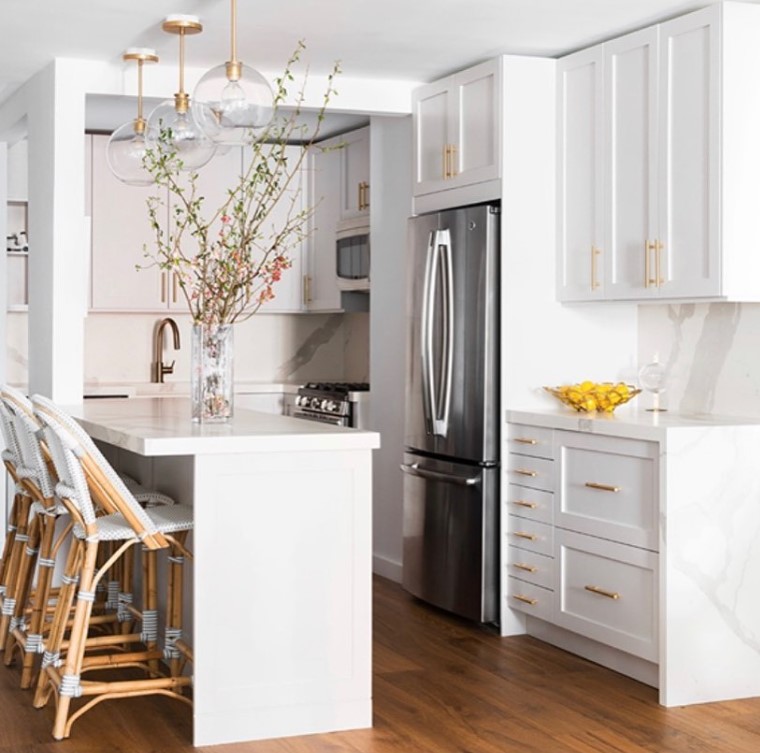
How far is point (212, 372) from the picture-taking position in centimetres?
414

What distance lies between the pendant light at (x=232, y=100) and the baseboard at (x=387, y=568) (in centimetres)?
293

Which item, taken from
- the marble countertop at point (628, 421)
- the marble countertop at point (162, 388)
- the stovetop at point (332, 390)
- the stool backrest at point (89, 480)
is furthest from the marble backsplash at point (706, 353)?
the marble countertop at point (162, 388)

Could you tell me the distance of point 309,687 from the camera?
12.3 feet

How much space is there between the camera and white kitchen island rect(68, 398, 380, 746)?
3.63 m

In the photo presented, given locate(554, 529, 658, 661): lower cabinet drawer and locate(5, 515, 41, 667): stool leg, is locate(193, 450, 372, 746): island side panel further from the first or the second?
locate(5, 515, 41, 667): stool leg

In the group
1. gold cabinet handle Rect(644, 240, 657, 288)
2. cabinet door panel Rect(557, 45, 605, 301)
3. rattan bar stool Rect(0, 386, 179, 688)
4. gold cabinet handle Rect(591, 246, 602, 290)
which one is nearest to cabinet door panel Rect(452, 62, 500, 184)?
cabinet door panel Rect(557, 45, 605, 301)

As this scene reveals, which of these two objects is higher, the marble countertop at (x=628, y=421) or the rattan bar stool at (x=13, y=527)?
the marble countertop at (x=628, y=421)

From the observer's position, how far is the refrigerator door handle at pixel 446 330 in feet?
17.2

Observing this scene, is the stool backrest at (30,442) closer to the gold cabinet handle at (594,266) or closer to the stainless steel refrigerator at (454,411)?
the stainless steel refrigerator at (454,411)

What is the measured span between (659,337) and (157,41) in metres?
2.29

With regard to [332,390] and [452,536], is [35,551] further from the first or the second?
[332,390]

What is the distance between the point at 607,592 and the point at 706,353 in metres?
1.07

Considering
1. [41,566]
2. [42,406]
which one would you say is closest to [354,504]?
[42,406]

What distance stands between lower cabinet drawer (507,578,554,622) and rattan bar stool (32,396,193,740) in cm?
143
